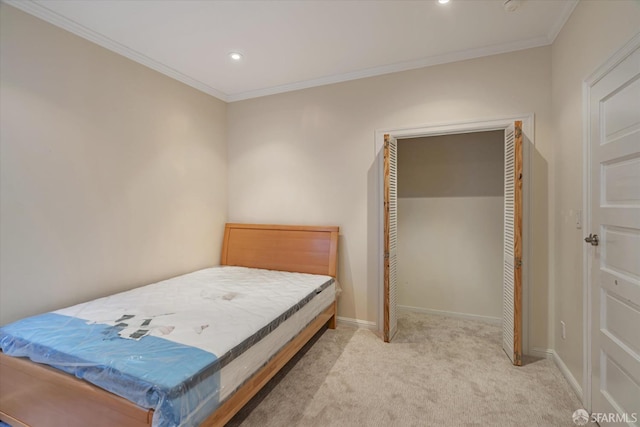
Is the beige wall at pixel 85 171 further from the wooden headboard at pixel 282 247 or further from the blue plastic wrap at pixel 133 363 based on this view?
the blue plastic wrap at pixel 133 363

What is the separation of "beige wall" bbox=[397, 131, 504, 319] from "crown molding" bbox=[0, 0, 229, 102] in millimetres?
2617

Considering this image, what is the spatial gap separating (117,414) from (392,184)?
249cm

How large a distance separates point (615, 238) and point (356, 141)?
2.14 meters

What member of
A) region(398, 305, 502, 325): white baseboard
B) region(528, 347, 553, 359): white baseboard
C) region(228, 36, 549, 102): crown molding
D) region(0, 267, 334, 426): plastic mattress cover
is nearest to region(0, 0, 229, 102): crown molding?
region(228, 36, 549, 102): crown molding

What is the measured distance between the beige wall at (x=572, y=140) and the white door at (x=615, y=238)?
16cm

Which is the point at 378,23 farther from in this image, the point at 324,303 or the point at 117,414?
the point at 117,414

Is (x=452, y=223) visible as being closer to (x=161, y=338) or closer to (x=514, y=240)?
(x=514, y=240)

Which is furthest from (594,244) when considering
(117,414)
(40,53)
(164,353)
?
(40,53)

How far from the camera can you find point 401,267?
3.54 m

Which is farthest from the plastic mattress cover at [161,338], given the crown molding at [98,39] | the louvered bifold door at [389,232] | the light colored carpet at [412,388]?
the crown molding at [98,39]

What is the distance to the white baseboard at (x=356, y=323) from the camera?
9.75 ft

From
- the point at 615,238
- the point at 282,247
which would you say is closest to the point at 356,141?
the point at 282,247

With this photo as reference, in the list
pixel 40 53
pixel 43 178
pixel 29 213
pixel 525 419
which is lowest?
pixel 525 419

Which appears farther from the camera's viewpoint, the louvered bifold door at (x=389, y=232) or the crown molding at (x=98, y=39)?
the louvered bifold door at (x=389, y=232)
